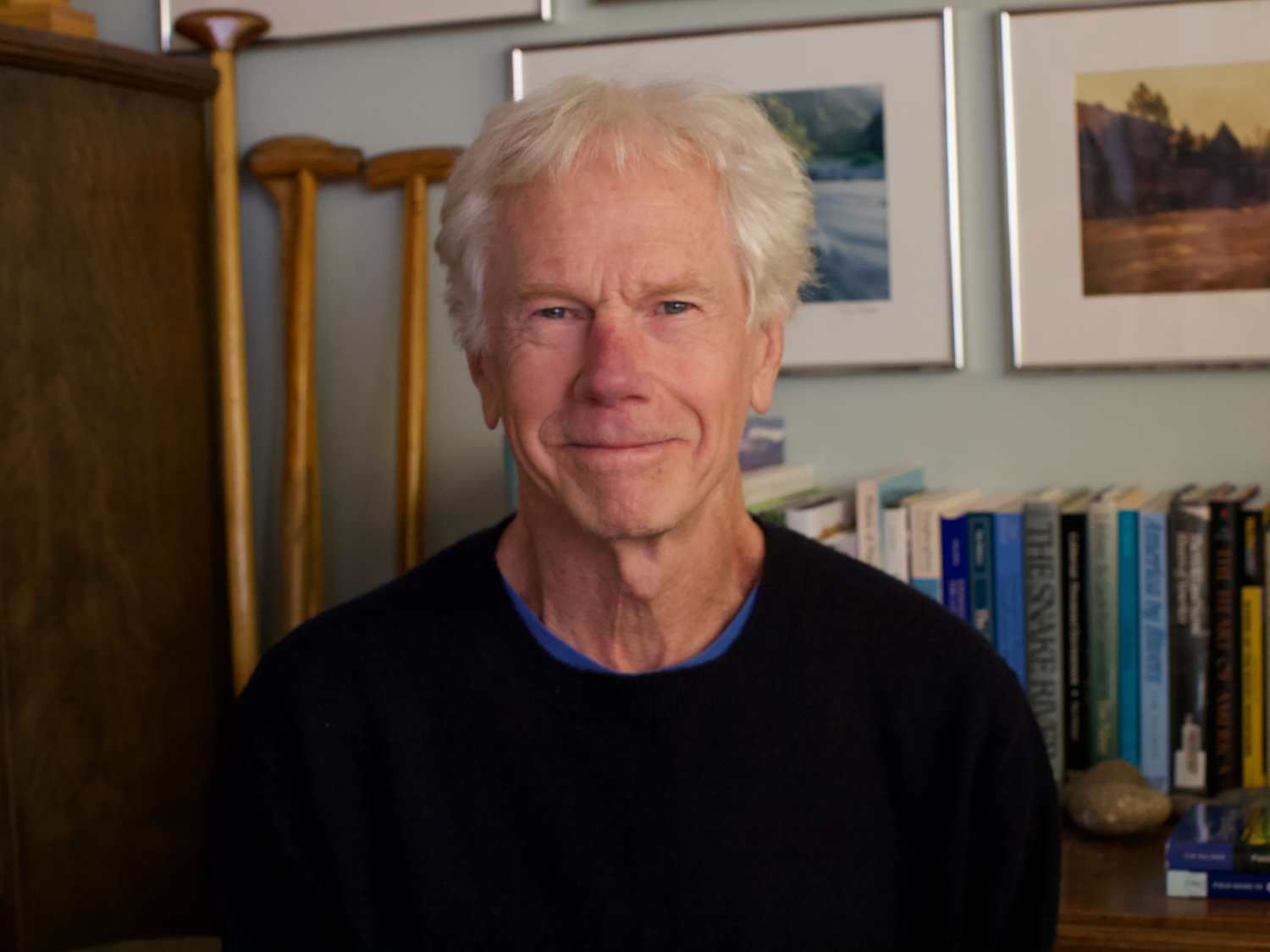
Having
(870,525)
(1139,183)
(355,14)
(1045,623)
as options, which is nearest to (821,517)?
(870,525)

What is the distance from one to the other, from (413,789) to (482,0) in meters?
1.28

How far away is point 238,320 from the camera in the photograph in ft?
5.80

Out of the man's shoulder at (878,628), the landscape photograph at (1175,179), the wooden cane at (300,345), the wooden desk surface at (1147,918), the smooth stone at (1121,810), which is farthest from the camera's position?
the wooden cane at (300,345)

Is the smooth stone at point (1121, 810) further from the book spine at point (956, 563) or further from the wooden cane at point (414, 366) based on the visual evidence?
the wooden cane at point (414, 366)

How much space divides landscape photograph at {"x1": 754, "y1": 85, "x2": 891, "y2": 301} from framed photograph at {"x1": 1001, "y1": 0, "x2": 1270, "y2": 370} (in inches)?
7.2

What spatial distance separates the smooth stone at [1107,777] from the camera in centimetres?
137

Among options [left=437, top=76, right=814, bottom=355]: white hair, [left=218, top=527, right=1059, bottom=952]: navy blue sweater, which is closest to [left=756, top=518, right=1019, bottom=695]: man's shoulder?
[left=218, top=527, right=1059, bottom=952]: navy blue sweater

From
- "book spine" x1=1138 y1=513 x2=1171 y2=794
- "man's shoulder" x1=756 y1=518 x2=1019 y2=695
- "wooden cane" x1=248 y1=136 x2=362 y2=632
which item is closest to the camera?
"man's shoulder" x1=756 y1=518 x2=1019 y2=695

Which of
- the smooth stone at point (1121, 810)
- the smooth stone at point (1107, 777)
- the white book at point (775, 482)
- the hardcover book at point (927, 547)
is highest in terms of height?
the white book at point (775, 482)

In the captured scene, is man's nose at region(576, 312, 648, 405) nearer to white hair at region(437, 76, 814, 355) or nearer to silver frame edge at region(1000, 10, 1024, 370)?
white hair at region(437, 76, 814, 355)

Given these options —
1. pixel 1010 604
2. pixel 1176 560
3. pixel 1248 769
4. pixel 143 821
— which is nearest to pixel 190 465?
pixel 143 821

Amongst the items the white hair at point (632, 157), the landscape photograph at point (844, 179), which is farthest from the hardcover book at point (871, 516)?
the white hair at point (632, 157)

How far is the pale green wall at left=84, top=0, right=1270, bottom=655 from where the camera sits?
65.0 inches

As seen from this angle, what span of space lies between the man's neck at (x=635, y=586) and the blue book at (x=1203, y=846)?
0.54m
